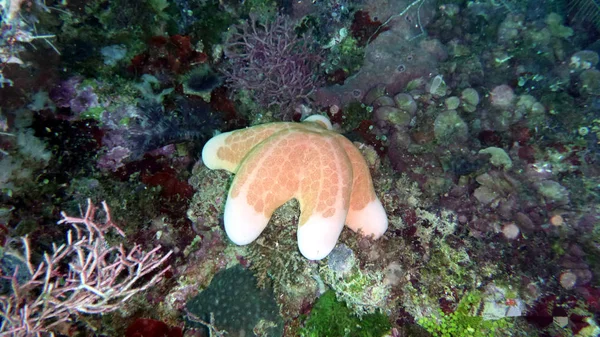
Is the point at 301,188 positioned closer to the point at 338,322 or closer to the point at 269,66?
the point at 338,322

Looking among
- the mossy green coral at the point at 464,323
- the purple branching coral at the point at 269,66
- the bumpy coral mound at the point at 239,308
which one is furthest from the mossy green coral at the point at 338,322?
the purple branching coral at the point at 269,66

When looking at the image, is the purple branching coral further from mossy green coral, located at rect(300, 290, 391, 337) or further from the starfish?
mossy green coral, located at rect(300, 290, 391, 337)

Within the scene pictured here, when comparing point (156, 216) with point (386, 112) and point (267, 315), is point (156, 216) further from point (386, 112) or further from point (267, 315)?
point (386, 112)

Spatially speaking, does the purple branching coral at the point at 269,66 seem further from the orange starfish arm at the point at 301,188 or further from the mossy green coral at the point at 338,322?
the mossy green coral at the point at 338,322

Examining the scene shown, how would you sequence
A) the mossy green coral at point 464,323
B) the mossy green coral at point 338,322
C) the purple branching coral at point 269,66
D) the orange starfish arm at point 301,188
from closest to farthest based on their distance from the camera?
1. the orange starfish arm at point 301,188
2. the mossy green coral at point 338,322
3. the mossy green coral at point 464,323
4. the purple branching coral at point 269,66

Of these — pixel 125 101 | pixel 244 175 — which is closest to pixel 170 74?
pixel 125 101

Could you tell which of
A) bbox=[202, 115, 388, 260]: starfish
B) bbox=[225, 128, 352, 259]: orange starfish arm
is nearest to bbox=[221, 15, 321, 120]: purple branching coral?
bbox=[202, 115, 388, 260]: starfish
